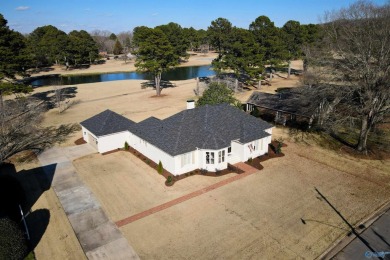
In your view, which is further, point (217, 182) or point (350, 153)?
point (350, 153)

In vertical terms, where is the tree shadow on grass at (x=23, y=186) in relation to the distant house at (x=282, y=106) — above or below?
below

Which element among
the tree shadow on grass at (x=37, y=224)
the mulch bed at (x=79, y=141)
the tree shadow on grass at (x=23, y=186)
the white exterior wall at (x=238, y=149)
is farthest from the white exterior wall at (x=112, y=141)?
the white exterior wall at (x=238, y=149)

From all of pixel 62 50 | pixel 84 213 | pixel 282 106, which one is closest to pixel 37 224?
pixel 84 213

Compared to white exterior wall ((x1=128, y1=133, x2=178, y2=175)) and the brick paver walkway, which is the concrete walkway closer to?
the brick paver walkway

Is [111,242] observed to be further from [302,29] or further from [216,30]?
[216,30]

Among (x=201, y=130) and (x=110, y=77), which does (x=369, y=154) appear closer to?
(x=201, y=130)

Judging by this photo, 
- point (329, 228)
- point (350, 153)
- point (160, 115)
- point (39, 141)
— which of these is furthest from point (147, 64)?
point (329, 228)

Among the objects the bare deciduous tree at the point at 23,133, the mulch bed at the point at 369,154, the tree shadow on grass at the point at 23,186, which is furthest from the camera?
the mulch bed at the point at 369,154

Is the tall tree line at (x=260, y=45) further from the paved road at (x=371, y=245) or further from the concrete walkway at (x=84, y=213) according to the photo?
the paved road at (x=371, y=245)
